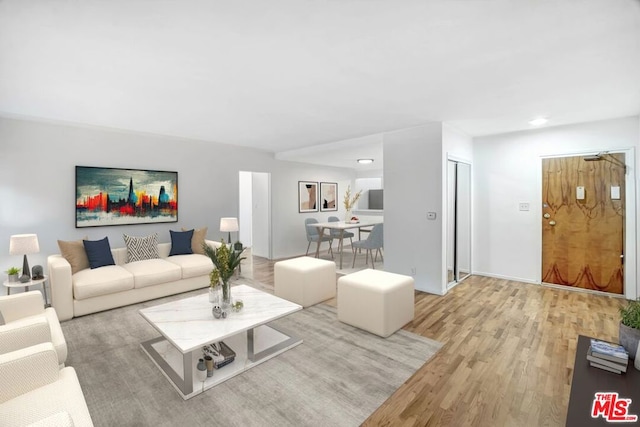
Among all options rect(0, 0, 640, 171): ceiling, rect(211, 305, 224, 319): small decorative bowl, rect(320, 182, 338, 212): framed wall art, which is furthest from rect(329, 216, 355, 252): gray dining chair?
rect(211, 305, 224, 319): small decorative bowl

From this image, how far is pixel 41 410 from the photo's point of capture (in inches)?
56.4

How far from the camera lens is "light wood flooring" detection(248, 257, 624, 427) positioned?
1954 mm

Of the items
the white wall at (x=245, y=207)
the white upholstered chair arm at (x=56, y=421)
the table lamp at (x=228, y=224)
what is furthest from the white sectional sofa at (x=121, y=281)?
the white wall at (x=245, y=207)

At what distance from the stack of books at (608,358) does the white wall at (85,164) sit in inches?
210

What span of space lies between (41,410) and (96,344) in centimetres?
164

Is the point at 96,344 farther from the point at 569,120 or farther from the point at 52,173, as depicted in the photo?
the point at 569,120

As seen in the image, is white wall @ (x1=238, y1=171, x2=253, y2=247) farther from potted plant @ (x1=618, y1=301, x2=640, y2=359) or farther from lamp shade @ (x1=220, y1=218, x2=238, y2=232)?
potted plant @ (x1=618, y1=301, x2=640, y2=359)

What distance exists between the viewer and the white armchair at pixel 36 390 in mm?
1397

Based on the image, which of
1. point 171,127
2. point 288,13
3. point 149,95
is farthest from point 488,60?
point 171,127

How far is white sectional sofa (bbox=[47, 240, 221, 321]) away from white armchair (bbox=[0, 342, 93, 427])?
214cm

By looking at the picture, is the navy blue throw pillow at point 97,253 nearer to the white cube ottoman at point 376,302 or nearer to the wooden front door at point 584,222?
the white cube ottoman at point 376,302

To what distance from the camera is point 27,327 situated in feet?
6.14

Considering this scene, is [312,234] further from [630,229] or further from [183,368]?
[630,229]

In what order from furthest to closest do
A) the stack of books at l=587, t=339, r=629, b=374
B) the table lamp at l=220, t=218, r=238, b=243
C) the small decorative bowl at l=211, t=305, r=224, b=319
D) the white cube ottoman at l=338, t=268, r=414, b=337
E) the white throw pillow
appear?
the table lamp at l=220, t=218, r=238, b=243 < the white throw pillow < the white cube ottoman at l=338, t=268, r=414, b=337 < the small decorative bowl at l=211, t=305, r=224, b=319 < the stack of books at l=587, t=339, r=629, b=374
